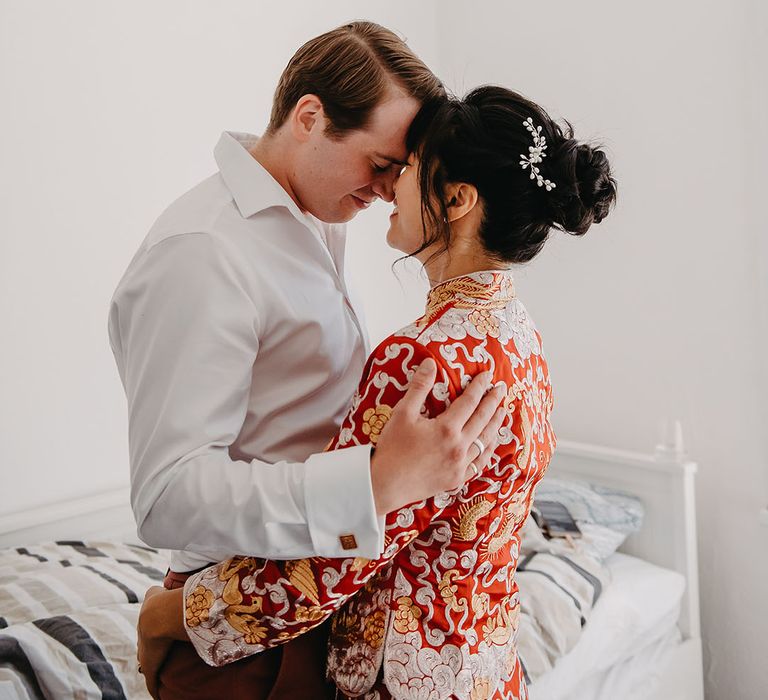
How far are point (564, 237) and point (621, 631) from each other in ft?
4.31

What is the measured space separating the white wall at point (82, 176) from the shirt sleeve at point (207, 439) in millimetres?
1311

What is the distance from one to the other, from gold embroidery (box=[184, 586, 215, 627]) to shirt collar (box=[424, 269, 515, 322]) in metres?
0.41

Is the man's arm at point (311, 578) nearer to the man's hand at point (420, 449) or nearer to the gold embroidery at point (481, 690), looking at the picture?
the man's hand at point (420, 449)

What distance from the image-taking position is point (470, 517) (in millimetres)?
904

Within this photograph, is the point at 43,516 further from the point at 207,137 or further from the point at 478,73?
the point at 478,73

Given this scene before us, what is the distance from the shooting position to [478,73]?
2994 mm

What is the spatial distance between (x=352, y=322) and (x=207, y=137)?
155 centimetres

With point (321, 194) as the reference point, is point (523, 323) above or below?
below

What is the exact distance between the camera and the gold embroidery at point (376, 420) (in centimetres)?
85

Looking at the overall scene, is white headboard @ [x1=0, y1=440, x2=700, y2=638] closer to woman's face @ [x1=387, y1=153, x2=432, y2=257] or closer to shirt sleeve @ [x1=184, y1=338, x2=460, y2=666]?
shirt sleeve @ [x1=184, y1=338, x2=460, y2=666]

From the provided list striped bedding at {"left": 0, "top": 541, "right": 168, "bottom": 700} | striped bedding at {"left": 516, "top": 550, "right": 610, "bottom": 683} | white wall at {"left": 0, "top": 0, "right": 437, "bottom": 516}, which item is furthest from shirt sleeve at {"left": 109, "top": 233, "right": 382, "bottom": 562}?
white wall at {"left": 0, "top": 0, "right": 437, "bottom": 516}

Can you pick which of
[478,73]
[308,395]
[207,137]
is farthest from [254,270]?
[478,73]

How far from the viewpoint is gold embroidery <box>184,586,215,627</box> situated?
2.94 feet

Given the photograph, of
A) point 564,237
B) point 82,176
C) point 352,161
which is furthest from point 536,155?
point 564,237
